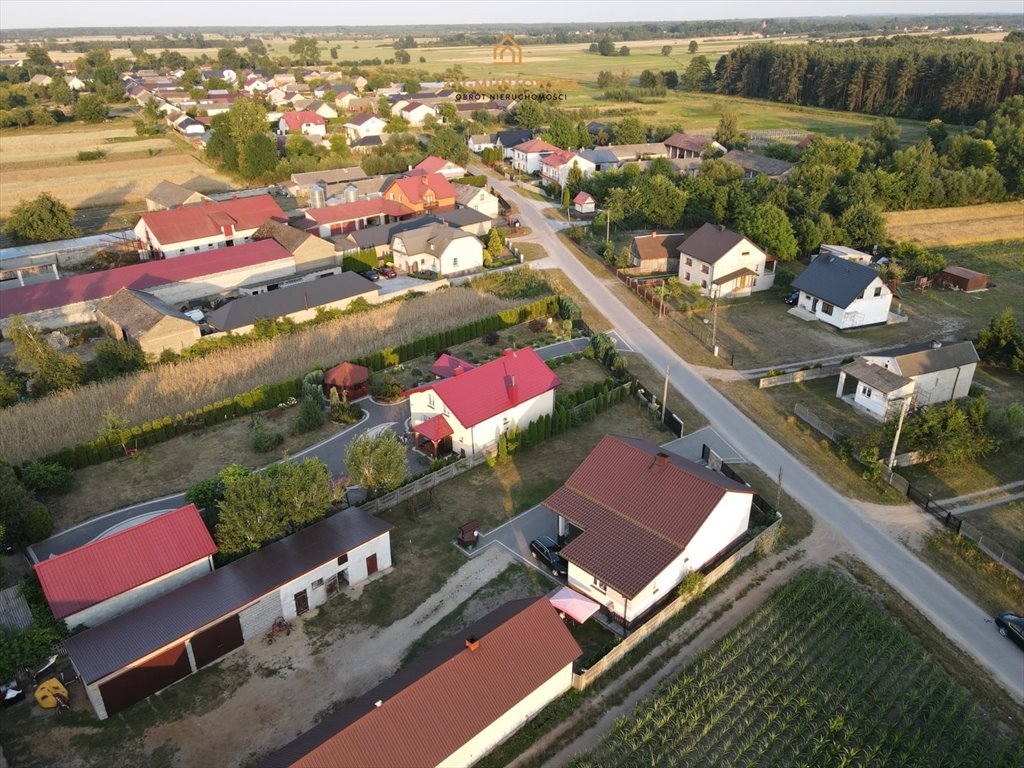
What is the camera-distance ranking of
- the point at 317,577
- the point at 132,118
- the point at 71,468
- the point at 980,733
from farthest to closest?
the point at 132,118 → the point at 71,468 → the point at 317,577 → the point at 980,733

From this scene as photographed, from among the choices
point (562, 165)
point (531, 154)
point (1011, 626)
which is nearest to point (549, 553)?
point (1011, 626)

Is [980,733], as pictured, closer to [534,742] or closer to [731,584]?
[731,584]

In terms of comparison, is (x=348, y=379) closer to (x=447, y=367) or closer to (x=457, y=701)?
(x=447, y=367)

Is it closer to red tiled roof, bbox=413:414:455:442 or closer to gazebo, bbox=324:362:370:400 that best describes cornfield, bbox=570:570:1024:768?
red tiled roof, bbox=413:414:455:442

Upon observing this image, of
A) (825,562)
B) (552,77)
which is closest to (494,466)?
(825,562)

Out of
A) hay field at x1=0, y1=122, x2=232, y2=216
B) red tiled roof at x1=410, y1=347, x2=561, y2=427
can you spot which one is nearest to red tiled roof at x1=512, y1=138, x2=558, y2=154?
hay field at x1=0, y1=122, x2=232, y2=216

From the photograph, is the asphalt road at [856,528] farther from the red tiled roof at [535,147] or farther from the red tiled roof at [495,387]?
the red tiled roof at [535,147]
